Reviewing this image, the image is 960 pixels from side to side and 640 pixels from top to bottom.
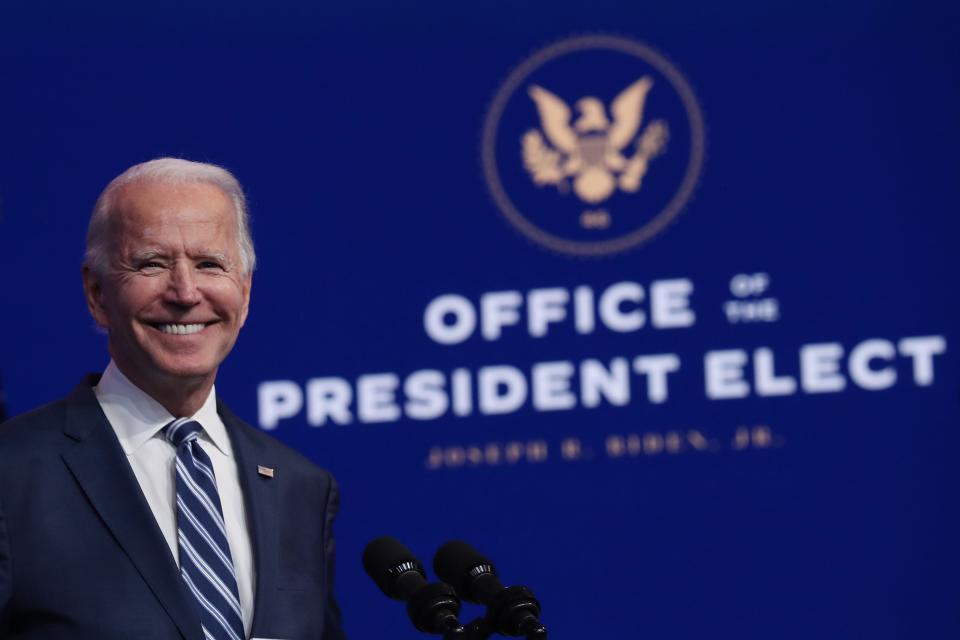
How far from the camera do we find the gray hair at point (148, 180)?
171 cm

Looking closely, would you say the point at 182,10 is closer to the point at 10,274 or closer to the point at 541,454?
the point at 10,274

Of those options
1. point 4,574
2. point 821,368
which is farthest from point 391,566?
point 821,368

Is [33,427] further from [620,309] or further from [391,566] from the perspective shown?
[620,309]

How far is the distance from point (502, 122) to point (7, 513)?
2.49 m

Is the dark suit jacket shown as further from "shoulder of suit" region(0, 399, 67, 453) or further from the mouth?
the mouth

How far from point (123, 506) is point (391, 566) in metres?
0.32

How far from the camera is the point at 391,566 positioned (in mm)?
1665

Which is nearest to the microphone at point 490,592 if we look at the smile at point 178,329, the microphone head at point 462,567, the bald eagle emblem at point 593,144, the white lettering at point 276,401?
the microphone head at point 462,567

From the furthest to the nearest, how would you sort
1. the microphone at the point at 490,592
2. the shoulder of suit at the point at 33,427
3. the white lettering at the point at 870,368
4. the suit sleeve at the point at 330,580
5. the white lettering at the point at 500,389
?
the white lettering at the point at 870,368 < the white lettering at the point at 500,389 < the suit sleeve at the point at 330,580 < the shoulder of suit at the point at 33,427 < the microphone at the point at 490,592

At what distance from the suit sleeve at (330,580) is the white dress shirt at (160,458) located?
0.48ft

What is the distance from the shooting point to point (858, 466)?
13.0 feet

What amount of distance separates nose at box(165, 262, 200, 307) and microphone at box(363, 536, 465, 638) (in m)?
0.38

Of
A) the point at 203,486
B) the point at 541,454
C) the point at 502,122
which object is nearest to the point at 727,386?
the point at 541,454

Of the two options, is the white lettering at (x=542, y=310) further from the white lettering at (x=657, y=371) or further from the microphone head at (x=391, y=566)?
the microphone head at (x=391, y=566)
